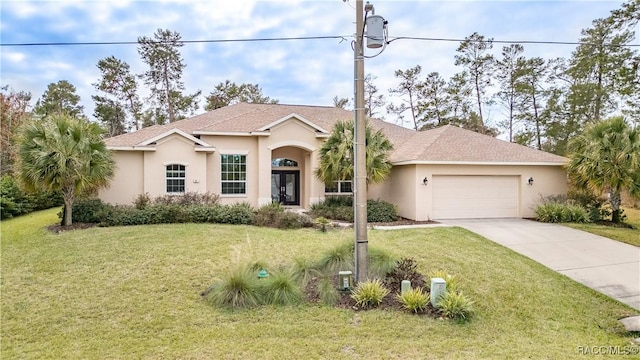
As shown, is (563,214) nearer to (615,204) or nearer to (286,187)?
(615,204)

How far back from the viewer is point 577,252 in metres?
10.1

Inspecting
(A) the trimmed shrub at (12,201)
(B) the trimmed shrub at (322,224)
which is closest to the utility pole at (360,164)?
(B) the trimmed shrub at (322,224)

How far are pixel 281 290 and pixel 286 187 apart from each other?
12717 mm

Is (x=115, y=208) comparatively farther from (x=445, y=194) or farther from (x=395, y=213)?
(x=445, y=194)

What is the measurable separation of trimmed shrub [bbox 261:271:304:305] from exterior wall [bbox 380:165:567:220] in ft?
30.8

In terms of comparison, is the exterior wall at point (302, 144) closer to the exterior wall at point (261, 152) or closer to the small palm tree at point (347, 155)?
the exterior wall at point (261, 152)

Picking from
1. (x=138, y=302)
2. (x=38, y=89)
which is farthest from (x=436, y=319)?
(x=38, y=89)

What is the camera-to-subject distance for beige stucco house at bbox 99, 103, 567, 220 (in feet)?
50.0

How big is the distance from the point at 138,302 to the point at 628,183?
→ 16770 mm

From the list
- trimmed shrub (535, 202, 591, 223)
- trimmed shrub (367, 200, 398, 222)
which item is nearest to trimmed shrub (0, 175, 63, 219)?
trimmed shrub (367, 200, 398, 222)

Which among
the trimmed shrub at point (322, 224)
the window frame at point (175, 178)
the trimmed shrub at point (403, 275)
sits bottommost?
the trimmed shrub at point (403, 275)

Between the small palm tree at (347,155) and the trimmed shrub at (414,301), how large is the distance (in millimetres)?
8245

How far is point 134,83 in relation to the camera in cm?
3434

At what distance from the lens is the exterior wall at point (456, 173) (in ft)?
49.2
